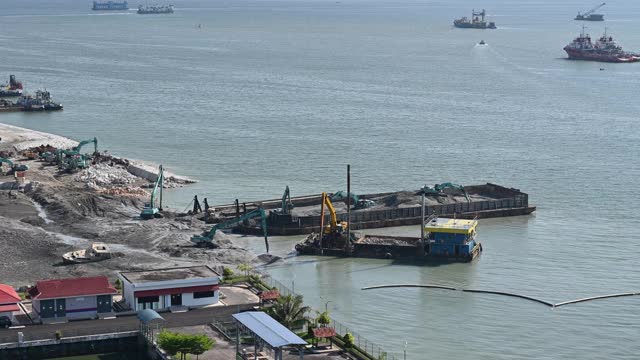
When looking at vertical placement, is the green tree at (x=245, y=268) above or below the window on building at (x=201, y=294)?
below

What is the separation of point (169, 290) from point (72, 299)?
332 cm

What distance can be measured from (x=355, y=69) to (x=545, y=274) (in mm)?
87871

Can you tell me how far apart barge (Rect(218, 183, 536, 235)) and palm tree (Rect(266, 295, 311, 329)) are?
15657 millimetres

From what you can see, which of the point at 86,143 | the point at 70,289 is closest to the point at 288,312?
the point at 70,289

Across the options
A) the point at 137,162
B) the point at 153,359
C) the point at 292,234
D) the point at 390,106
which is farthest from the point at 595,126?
the point at 153,359

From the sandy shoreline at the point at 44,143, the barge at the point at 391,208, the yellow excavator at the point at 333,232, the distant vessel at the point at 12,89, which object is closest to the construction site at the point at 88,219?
the sandy shoreline at the point at 44,143

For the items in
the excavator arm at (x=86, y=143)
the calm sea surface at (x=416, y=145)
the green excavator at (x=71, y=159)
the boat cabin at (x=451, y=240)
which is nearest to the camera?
the calm sea surface at (x=416, y=145)

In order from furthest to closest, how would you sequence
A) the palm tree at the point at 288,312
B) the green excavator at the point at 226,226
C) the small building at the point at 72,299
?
the green excavator at the point at 226,226, the small building at the point at 72,299, the palm tree at the point at 288,312

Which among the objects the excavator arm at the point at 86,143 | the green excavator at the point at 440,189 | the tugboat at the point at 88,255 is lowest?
the tugboat at the point at 88,255

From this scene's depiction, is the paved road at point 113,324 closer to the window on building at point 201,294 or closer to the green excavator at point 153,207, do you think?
the window on building at point 201,294

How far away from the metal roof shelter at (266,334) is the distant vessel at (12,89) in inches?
3152

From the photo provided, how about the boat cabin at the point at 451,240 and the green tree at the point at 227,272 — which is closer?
the green tree at the point at 227,272

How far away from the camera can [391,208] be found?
5662 centimetres

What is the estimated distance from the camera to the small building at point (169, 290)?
39750 mm
